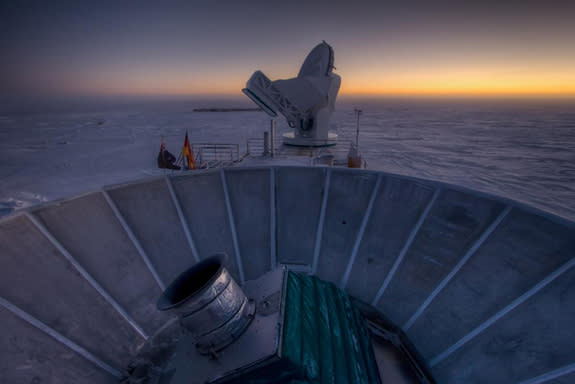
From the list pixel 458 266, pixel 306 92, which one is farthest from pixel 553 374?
pixel 306 92

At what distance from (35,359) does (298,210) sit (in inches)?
221

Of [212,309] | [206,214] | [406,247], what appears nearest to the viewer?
[212,309]

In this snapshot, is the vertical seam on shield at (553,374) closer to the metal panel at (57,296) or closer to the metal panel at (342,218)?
the metal panel at (342,218)

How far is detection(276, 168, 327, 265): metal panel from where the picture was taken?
22.2 feet

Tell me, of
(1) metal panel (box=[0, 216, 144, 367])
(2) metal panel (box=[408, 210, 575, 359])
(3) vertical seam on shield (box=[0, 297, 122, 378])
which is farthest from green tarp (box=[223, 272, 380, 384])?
(1) metal panel (box=[0, 216, 144, 367])

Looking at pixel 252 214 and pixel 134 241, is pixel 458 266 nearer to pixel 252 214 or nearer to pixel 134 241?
pixel 252 214

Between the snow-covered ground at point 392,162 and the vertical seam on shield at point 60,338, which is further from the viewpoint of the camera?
the snow-covered ground at point 392,162

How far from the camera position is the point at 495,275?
477cm

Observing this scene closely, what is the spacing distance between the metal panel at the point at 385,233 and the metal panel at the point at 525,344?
1.97 meters

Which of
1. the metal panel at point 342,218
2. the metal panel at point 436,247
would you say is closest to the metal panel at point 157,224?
the metal panel at point 342,218

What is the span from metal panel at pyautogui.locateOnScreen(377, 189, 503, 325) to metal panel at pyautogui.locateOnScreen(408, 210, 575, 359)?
10.1 inches

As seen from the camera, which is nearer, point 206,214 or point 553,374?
point 553,374

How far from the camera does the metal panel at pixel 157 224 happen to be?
5850 mm

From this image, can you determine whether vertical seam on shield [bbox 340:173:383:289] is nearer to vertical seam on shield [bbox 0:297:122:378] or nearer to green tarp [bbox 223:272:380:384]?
green tarp [bbox 223:272:380:384]
